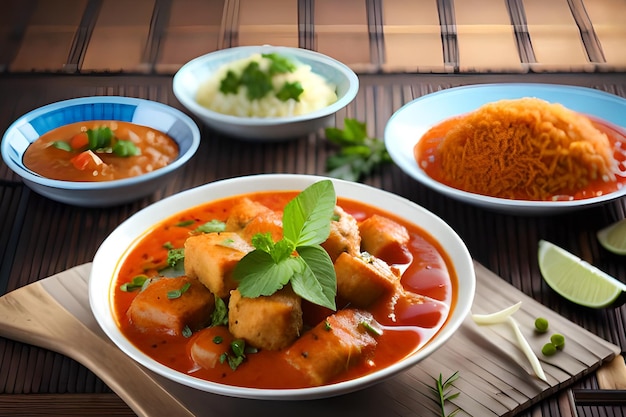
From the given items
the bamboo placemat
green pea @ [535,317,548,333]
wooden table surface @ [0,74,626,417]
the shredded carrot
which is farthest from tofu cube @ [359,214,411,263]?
the bamboo placemat

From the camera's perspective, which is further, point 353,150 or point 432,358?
point 353,150

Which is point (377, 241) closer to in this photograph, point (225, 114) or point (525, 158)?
point (525, 158)

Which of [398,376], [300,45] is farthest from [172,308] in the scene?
[300,45]

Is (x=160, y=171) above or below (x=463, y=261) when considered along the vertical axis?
below

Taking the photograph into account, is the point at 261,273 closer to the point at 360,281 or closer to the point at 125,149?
the point at 360,281

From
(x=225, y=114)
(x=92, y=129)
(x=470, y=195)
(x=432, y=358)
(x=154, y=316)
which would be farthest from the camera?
(x=225, y=114)

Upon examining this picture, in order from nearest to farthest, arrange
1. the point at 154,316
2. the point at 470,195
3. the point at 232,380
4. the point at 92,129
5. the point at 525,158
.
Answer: the point at 232,380 → the point at 154,316 → the point at 470,195 → the point at 525,158 → the point at 92,129

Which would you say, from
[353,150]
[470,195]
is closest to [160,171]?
[353,150]
